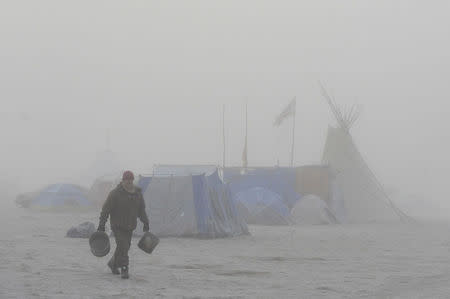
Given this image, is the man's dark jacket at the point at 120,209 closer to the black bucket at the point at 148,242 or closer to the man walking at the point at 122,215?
the man walking at the point at 122,215

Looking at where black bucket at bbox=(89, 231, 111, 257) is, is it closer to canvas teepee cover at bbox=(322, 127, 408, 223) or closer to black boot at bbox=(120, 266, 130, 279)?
black boot at bbox=(120, 266, 130, 279)

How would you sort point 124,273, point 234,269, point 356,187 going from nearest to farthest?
point 124,273 → point 234,269 → point 356,187

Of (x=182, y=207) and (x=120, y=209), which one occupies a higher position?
(x=120, y=209)

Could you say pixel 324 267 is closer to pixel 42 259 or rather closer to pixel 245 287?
pixel 245 287

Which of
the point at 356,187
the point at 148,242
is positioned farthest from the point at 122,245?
the point at 356,187

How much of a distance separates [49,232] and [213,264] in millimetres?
9541

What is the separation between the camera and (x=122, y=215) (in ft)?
36.5

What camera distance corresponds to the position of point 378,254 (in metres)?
16.7

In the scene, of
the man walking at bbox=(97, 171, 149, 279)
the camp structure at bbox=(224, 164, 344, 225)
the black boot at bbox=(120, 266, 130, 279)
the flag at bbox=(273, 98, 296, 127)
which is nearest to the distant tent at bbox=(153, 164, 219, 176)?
the camp structure at bbox=(224, 164, 344, 225)

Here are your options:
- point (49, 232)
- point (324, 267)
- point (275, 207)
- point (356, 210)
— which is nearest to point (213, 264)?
point (324, 267)

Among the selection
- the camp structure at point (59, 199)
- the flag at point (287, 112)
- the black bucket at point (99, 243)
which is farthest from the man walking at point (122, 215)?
the flag at point (287, 112)

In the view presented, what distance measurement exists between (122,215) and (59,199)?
27841 mm

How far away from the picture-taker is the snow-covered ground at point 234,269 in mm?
9945

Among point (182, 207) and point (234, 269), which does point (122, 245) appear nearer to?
point (234, 269)
